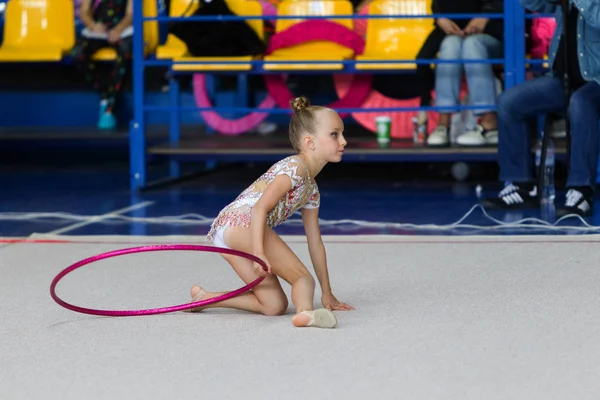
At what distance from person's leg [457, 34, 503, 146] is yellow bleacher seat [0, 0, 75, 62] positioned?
9.25ft

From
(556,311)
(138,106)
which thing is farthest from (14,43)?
(556,311)

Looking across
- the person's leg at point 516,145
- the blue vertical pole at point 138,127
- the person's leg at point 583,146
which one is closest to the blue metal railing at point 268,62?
the blue vertical pole at point 138,127

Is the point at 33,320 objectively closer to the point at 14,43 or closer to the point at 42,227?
the point at 42,227

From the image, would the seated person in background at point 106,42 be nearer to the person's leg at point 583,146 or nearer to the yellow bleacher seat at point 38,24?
the yellow bleacher seat at point 38,24

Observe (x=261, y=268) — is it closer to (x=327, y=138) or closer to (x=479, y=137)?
(x=327, y=138)

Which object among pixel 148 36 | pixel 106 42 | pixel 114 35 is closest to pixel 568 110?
pixel 148 36

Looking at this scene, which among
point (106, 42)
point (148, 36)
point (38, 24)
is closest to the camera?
point (148, 36)

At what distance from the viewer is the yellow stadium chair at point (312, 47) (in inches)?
227

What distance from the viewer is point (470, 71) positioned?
562 centimetres

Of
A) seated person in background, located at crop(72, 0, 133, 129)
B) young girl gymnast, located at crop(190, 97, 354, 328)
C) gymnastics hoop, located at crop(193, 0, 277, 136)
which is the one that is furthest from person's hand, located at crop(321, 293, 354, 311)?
seated person in background, located at crop(72, 0, 133, 129)

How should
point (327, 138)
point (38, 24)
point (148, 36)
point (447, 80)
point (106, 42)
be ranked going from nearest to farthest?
point (327, 138) → point (447, 80) → point (148, 36) → point (106, 42) → point (38, 24)

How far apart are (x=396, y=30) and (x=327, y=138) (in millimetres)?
3541

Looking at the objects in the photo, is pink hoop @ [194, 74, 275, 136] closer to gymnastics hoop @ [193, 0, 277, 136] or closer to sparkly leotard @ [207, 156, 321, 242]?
gymnastics hoop @ [193, 0, 277, 136]

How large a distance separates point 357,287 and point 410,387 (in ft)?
3.45
